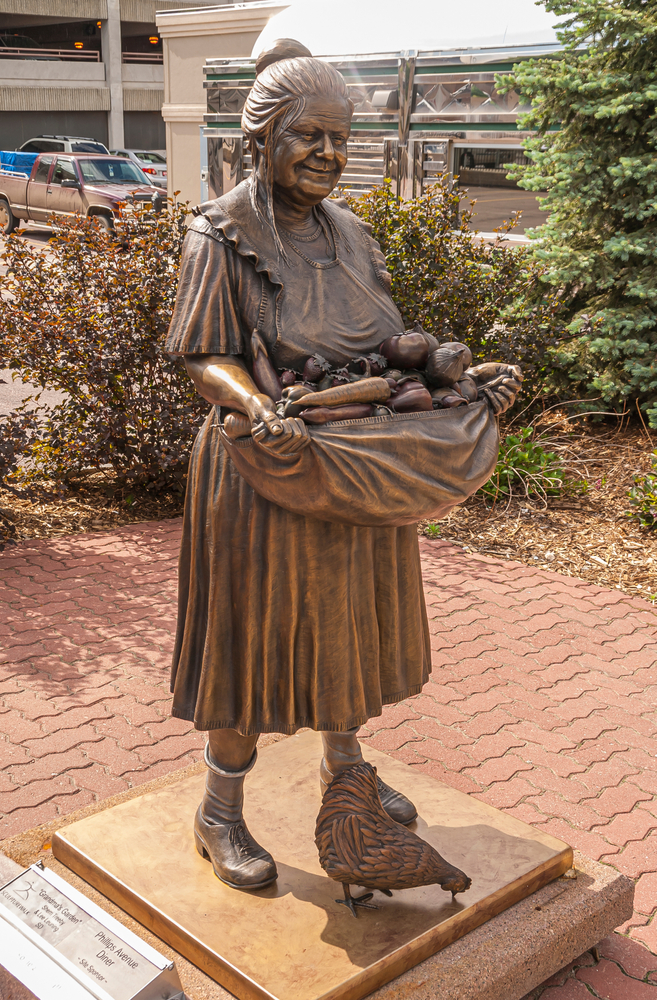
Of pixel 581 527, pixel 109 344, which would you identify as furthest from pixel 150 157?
pixel 581 527

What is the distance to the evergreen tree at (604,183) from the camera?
7.12m

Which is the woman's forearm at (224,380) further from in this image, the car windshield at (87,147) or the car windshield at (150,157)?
the car windshield at (150,157)

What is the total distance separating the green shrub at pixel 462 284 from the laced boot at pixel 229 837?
4807 millimetres

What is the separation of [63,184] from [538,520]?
16521 millimetres

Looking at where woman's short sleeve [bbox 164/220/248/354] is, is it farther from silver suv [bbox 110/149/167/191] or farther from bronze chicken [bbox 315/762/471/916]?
silver suv [bbox 110/149/167/191]

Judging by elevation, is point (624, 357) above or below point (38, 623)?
above

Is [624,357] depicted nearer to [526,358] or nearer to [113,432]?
[526,358]

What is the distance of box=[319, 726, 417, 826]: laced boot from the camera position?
9.34 feet

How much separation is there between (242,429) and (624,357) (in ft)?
20.8

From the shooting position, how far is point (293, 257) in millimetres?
2350

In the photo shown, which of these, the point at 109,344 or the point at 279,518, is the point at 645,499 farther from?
the point at 279,518

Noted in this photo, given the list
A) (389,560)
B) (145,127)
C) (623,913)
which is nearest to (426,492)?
(389,560)

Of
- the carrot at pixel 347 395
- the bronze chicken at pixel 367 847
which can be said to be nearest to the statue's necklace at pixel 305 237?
the carrot at pixel 347 395

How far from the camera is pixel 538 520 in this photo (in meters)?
6.64
